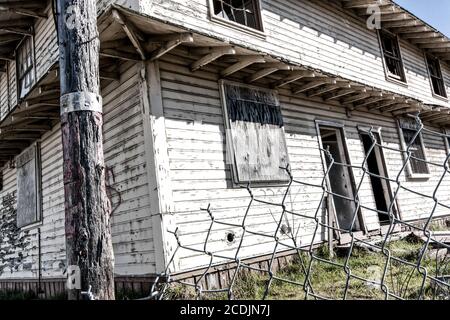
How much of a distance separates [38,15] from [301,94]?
6743mm

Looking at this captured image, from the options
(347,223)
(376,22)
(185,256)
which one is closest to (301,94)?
(347,223)

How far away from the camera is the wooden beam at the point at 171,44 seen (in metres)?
4.98

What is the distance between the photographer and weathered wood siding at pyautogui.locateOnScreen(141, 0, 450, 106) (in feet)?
21.8

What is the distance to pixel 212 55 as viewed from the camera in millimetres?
5656

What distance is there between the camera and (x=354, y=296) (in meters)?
4.37

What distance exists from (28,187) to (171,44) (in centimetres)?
631

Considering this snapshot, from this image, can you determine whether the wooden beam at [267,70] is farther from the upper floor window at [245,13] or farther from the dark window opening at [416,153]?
the dark window opening at [416,153]

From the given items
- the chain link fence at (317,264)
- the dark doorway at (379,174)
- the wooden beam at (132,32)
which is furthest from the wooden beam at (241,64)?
the dark doorway at (379,174)

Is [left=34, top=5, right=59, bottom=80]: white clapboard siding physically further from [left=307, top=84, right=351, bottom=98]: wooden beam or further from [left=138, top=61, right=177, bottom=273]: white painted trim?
[left=307, top=84, right=351, bottom=98]: wooden beam

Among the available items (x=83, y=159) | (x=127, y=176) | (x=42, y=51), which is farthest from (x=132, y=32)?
(x=42, y=51)

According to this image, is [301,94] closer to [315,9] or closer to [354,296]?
[315,9]

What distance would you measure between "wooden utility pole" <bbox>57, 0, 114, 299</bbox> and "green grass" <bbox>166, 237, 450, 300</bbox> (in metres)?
2.75

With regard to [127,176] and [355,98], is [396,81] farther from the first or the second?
[127,176]

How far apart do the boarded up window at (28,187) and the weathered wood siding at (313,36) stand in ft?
17.5
